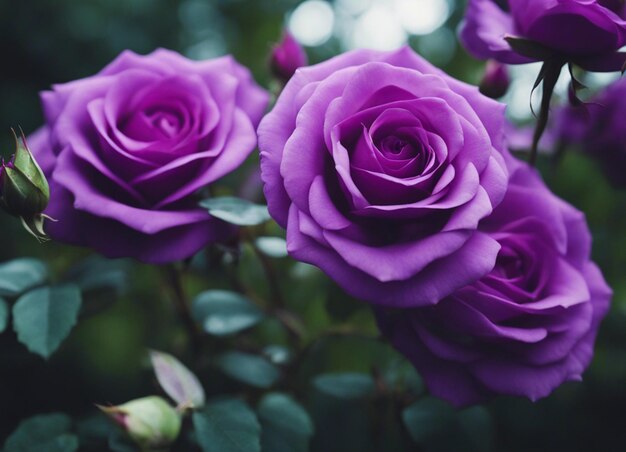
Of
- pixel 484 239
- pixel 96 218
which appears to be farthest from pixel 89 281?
pixel 484 239

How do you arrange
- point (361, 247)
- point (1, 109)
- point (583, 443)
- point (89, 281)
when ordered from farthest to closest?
1. point (1, 109)
2. point (583, 443)
3. point (89, 281)
4. point (361, 247)

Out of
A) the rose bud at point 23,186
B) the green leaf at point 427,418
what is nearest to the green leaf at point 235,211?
the rose bud at point 23,186

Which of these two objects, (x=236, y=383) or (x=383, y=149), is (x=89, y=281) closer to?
(x=236, y=383)

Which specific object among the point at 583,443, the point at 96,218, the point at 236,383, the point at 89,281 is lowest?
the point at 583,443

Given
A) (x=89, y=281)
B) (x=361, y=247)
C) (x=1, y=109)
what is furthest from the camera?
(x=1, y=109)

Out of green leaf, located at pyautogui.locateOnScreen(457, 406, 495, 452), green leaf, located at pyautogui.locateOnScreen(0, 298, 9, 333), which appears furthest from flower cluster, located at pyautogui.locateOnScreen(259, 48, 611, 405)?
green leaf, located at pyautogui.locateOnScreen(0, 298, 9, 333)

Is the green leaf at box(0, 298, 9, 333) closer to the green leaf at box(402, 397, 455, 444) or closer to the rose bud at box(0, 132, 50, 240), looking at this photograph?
the rose bud at box(0, 132, 50, 240)
